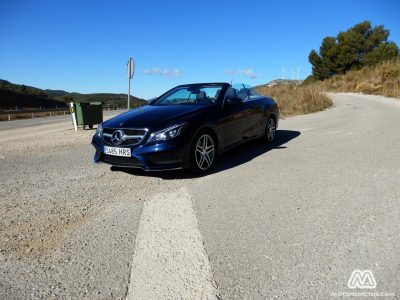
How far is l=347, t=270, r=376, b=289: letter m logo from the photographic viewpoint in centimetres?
242

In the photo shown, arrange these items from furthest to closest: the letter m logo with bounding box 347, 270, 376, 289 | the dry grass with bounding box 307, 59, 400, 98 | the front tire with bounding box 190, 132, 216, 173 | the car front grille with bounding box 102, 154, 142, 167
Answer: the dry grass with bounding box 307, 59, 400, 98 < the front tire with bounding box 190, 132, 216, 173 < the car front grille with bounding box 102, 154, 142, 167 < the letter m logo with bounding box 347, 270, 376, 289

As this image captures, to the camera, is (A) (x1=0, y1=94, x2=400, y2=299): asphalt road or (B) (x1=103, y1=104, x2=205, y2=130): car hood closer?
(A) (x1=0, y1=94, x2=400, y2=299): asphalt road

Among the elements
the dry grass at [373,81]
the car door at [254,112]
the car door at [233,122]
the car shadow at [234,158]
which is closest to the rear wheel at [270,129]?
the car shadow at [234,158]

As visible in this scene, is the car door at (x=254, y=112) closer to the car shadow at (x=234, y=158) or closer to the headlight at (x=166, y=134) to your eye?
the car shadow at (x=234, y=158)

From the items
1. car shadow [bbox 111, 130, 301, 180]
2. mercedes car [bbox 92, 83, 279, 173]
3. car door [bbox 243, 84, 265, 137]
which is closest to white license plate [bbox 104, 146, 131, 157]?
mercedes car [bbox 92, 83, 279, 173]

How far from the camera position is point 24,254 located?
9.99 feet

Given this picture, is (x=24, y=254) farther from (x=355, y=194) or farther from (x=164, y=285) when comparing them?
(x=355, y=194)

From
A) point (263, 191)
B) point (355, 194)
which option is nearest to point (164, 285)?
point (263, 191)

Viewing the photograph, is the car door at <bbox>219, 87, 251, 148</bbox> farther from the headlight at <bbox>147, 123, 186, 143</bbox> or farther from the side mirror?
the headlight at <bbox>147, 123, 186, 143</bbox>

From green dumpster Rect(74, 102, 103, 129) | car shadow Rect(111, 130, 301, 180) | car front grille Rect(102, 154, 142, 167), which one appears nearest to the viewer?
car front grille Rect(102, 154, 142, 167)

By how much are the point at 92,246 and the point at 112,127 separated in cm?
266

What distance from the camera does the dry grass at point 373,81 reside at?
24.3 m

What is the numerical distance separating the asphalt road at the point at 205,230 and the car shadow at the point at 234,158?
0.07m

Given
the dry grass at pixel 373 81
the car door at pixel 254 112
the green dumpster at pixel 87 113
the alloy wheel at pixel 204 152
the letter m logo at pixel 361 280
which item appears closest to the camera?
the letter m logo at pixel 361 280
